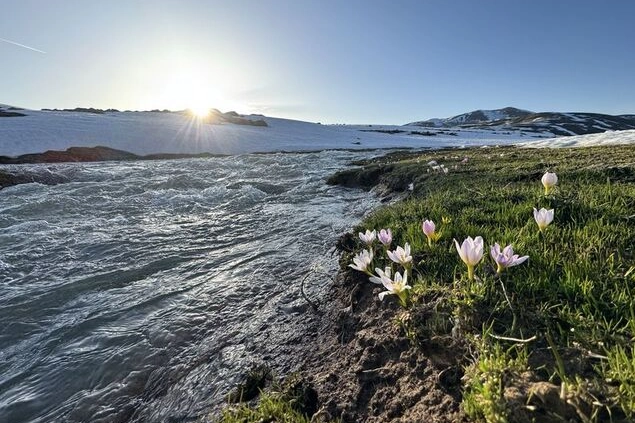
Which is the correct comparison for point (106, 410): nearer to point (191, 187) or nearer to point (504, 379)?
→ point (504, 379)

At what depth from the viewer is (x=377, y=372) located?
9.85ft

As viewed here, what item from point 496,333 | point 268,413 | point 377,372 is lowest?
point 268,413

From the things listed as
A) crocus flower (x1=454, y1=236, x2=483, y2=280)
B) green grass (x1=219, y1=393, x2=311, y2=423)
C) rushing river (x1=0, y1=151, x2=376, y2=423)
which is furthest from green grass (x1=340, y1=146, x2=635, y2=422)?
rushing river (x1=0, y1=151, x2=376, y2=423)

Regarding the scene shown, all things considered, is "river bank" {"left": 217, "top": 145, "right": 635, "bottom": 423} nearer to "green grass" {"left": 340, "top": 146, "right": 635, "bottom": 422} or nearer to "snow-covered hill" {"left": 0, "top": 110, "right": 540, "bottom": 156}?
"green grass" {"left": 340, "top": 146, "right": 635, "bottom": 422}

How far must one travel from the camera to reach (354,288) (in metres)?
4.43

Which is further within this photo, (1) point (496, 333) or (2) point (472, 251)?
(2) point (472, 251)

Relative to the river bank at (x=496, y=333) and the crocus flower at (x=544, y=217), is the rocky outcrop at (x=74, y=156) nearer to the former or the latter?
the river bank at (x=496, y=333)

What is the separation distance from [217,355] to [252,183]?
14458mm

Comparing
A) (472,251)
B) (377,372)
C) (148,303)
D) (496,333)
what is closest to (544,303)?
(496,333)

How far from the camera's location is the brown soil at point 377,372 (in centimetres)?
246

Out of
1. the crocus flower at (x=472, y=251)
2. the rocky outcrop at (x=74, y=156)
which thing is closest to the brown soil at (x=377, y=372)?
the crocus flower at (x=472, y=251)

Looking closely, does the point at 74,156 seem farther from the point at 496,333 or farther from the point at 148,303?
the point at 496,333

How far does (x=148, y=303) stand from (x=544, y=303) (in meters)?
5.00

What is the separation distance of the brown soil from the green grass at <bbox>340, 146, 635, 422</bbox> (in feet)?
0.53
